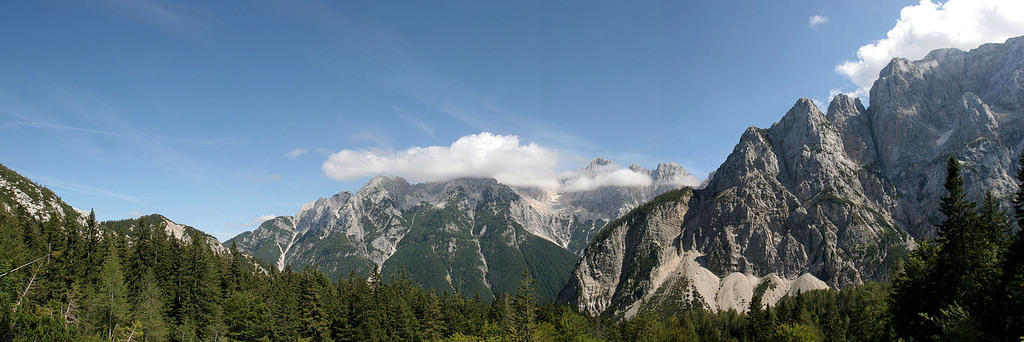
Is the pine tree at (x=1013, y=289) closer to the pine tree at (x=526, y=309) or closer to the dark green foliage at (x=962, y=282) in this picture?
the dark green foliage at (x=962, y=282)

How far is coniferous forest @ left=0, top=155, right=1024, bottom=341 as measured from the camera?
34875 millimetres

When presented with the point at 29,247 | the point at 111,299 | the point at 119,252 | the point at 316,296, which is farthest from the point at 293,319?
the point at 29,247

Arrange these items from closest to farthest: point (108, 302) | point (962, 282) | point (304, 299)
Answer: point (962, 282)
point (108, 302)
point (304, 299)

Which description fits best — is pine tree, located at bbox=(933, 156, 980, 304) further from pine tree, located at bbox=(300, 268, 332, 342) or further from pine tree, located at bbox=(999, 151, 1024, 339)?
pine tree, located at bbox=(300, 268, 332, 342)

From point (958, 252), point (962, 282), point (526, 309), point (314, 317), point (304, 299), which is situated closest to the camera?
point (962, 282)

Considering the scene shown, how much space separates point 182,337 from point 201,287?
10.6 m

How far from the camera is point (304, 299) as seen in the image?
78.4m

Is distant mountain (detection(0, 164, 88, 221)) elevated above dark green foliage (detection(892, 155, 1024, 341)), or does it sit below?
above

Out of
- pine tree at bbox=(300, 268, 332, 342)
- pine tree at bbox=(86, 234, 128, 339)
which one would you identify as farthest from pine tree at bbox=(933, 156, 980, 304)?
pine tree at bbox=(86, 234, 128, 339)

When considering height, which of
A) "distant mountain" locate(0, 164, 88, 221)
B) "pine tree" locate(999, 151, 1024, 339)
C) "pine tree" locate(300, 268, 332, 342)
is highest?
"distant mountain" locate(0, 164, 88, 221)

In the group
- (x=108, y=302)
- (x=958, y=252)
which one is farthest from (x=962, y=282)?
(x=108, y=302)

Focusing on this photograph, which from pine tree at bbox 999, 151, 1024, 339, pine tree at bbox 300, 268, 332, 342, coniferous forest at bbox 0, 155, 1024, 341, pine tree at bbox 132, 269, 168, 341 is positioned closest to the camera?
pine tree at bbox 999, 151, 1024, 339

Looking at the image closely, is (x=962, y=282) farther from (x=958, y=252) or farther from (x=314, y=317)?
(x=314, y=317)

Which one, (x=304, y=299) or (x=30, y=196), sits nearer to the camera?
(x=304, y=299)
